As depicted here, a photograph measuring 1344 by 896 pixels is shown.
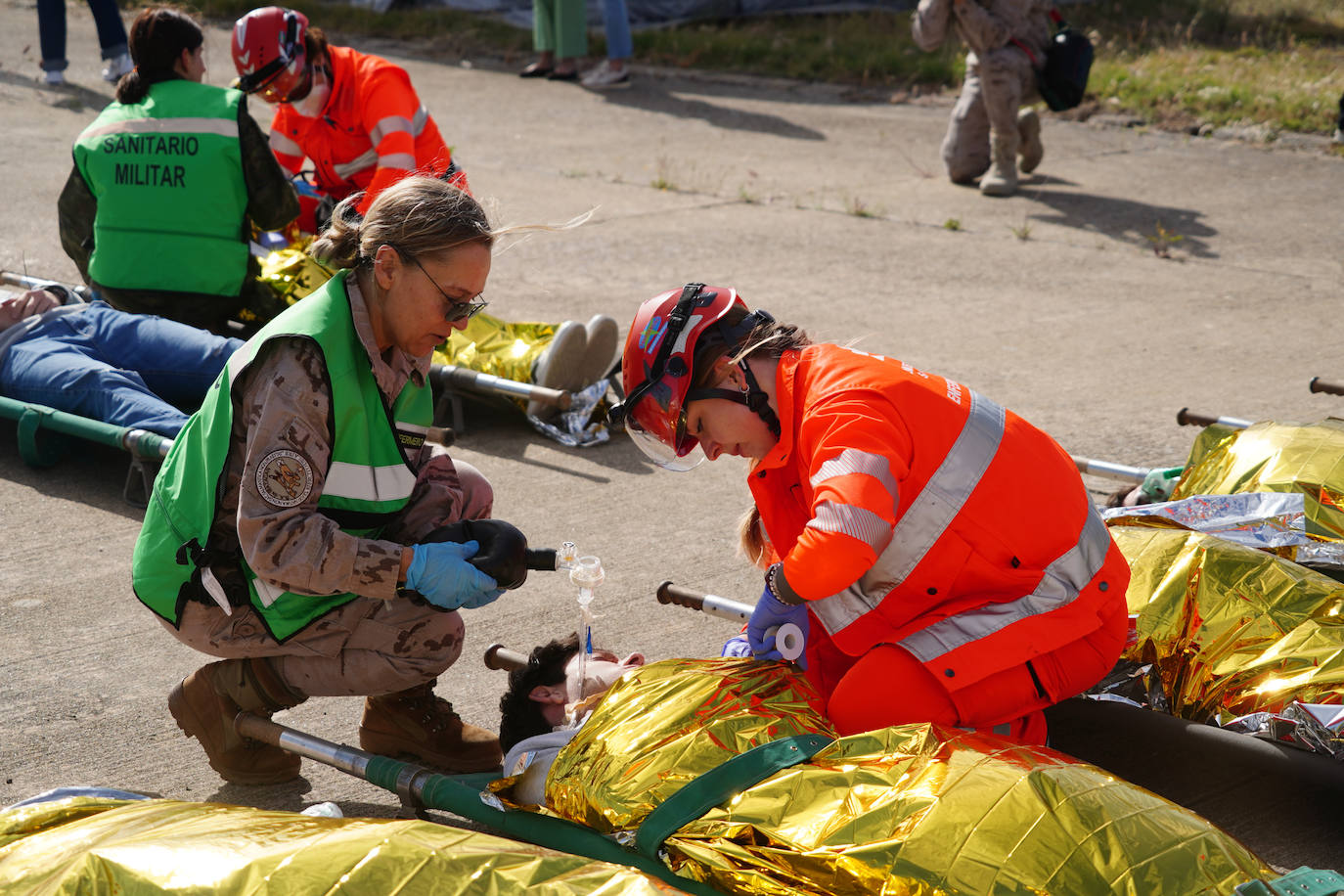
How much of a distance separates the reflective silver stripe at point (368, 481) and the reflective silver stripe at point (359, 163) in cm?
331

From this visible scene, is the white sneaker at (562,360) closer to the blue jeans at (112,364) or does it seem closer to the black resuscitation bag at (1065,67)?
the blue jeans at (112,364)

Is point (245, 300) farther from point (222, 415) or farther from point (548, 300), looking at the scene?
point (222, 415)

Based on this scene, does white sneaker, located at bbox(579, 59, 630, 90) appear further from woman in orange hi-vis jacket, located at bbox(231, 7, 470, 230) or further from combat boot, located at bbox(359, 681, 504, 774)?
combat boot, located at bbox(359, 681, 504, 774)

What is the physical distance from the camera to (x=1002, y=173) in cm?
880

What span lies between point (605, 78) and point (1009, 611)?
33.1ft

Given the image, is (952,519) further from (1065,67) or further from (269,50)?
(1065,67)

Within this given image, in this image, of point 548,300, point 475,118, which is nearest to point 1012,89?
point 548,300

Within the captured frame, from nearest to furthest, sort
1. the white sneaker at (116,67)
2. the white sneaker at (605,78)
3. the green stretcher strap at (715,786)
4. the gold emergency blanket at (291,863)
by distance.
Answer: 1. the gold emergency blanket at (291,863)
2. the green stretcher strap at (715,786)
3. the white sneaker at (116,67)
4. the white sneaker at (605,78)

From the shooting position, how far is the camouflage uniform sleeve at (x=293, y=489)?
270 cm

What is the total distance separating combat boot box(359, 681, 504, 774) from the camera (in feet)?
10.2

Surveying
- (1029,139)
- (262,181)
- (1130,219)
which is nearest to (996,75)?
(1029,139)

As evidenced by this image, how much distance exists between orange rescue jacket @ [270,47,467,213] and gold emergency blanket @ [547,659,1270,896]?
350 centimetres

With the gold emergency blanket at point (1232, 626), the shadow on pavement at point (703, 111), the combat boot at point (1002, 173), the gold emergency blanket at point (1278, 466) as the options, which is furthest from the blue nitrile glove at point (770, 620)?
the shadow on pavement at point (703, 111)

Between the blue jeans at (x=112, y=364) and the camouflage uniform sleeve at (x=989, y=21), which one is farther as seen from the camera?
the camouflage uniform sleeve at (x=989, y=21)
